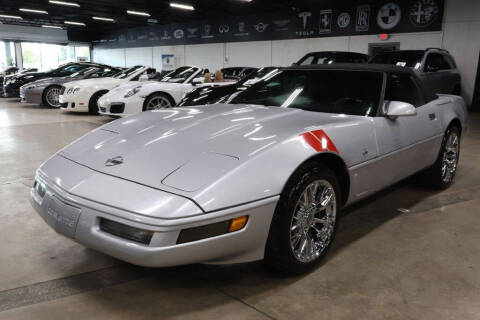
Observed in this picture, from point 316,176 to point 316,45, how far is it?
13738 mm

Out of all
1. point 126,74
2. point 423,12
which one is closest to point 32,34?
point 126,74

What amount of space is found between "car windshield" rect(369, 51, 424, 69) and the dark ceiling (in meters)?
6.59

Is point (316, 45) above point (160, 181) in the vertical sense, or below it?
above

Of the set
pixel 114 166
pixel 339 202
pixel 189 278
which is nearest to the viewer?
pixel 114 166

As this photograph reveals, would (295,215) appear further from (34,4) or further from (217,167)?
(34,4)

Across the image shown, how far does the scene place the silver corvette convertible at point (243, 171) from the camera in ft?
5.60

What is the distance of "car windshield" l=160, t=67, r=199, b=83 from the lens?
8.28 m

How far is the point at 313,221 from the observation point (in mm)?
2225

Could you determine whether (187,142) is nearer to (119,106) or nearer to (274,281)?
→ (274,281)

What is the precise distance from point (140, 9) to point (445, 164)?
16.7 m

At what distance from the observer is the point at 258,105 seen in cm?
292

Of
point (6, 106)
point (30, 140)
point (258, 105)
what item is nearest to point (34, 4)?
point (6, 106)

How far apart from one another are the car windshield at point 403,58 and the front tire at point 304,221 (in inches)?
262

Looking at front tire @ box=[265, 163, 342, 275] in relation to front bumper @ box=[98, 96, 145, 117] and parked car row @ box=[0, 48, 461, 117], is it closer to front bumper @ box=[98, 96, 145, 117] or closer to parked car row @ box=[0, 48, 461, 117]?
parked car row @ box=[0, 48, 461, 117]
